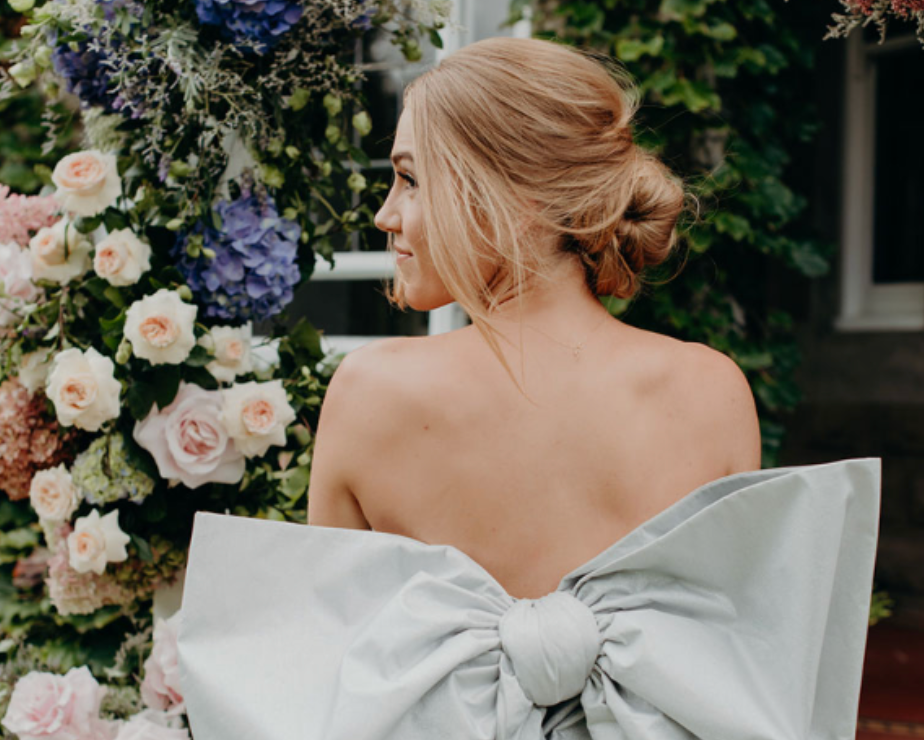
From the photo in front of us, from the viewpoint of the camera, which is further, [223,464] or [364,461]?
[223,464]

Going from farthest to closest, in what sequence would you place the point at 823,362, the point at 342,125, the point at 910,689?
the point at 823,362, the point at 910,689, the point at 342,125

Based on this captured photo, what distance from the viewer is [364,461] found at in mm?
1162

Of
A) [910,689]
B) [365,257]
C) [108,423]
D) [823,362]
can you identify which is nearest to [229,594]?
[108,423]

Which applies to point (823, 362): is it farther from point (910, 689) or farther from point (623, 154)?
point (623, 154)

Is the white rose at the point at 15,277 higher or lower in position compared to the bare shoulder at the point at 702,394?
higher

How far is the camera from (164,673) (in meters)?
1.81

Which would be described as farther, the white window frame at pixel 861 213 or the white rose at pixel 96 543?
the white window frame at pixel 861 213

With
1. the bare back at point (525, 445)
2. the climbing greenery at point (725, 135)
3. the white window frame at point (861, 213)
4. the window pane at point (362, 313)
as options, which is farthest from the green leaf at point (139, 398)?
the white window frame at point (861, 213)

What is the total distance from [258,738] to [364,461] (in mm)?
336

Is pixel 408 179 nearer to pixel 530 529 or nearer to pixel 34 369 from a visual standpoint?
pixel 530 529

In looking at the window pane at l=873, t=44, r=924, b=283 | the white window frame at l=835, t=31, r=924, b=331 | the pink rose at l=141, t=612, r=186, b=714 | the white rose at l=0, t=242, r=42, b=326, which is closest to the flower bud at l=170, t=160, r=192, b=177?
the white rose at l=0, t=242, r=42, b=326

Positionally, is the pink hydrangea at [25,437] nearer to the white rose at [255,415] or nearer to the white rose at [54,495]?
the white rose at [54,495]

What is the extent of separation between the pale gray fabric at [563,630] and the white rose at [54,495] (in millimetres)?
806

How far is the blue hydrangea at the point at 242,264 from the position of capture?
1.84 m
